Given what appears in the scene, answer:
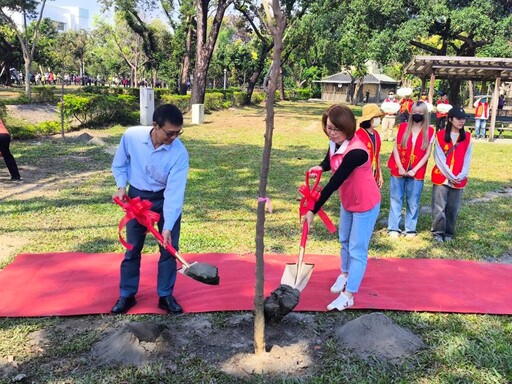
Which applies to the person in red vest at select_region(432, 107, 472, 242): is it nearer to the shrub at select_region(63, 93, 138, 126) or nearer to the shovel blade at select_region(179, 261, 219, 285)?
the shovel blade at select_region(179, 261, 219, 285)

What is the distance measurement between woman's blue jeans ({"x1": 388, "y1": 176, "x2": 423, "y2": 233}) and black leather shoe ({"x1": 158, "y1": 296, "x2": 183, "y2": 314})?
2.95 m

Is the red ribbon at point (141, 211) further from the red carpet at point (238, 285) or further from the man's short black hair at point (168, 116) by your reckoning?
the red carpet at point (238, 285)

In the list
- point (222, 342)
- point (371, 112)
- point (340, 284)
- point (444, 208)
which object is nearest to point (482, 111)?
point (444, 208)

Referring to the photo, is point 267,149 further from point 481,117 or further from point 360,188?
point 481,117

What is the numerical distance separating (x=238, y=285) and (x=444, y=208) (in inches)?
105

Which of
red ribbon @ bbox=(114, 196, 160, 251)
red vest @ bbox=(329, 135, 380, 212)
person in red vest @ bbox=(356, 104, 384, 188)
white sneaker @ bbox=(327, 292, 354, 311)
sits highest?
person in red vest @ bbox=(356, 104, 384, 188)

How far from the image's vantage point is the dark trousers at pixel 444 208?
17.4 feet

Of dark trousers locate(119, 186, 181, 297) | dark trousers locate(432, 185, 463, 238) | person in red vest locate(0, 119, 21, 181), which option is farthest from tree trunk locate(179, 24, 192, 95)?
dark trousers locate(119, 186, 181, 297)

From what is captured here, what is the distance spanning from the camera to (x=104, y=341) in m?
3.03

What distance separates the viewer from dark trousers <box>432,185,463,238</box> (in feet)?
17.4

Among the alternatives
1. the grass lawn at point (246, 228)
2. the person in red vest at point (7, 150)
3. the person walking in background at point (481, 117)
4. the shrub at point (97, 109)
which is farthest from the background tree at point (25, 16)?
the person walking in background at point (481, 117)

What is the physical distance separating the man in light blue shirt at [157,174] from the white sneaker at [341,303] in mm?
1190

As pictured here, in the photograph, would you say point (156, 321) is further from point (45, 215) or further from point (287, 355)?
point (45, 215)

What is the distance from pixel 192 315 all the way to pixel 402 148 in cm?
303
